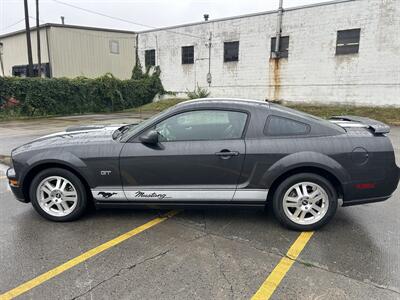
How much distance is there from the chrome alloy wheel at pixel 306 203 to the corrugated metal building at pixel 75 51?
26.3 meters

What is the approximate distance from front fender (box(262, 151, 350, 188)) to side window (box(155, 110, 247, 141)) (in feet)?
1.86

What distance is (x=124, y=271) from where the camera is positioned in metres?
2.71

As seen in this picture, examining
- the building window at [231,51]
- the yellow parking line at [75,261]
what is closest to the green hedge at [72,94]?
the building window at [231,51]

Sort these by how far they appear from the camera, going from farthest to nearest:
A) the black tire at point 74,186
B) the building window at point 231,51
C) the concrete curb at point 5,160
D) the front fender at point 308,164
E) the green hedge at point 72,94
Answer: the building window at point 231,51, the green hedge at point 72,94, the concrete curb at point 5,160, the black tire at point 74,186, the front fender at point 308,164

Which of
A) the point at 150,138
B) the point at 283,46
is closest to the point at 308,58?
the point at 283,46

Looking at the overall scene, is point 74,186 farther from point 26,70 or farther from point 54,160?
point 26,70

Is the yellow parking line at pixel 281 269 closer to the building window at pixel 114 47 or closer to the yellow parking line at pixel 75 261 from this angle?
the yellow parking line at pixel 75 261

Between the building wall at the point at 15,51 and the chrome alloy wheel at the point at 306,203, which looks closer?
the chrome alloy wheel at the point at 306,203

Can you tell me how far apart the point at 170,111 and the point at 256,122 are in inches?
38.7

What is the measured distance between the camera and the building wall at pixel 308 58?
15.9 metres

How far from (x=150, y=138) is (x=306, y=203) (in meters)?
1.85

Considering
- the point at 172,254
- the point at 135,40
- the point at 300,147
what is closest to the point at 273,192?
the point at 300,147

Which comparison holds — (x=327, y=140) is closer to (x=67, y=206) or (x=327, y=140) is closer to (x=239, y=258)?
(x=239, y=258)

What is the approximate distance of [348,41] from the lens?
16.9 meters
